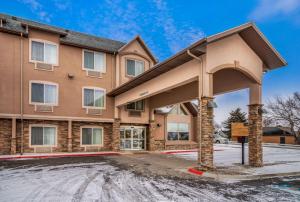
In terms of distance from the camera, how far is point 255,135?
13.4m

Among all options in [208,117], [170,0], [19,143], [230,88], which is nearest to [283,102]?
[170,0]

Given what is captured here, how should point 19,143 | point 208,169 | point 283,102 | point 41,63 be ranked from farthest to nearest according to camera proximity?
point 283,102 < point 41,63 < point 19,143 < point 208,169

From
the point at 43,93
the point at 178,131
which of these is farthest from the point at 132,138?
the point at 43,93

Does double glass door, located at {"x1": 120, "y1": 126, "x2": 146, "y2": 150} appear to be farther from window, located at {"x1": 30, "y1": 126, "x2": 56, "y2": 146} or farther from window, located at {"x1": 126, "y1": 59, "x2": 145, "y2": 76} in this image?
window, located at {"x1": 30, "y1": 126, "x2": 56, "y2": 146}

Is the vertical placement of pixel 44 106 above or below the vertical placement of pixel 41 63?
A: below

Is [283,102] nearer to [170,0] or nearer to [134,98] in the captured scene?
[170,0]

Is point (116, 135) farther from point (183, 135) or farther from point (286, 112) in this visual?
point (286, 112)

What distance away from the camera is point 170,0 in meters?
46.4

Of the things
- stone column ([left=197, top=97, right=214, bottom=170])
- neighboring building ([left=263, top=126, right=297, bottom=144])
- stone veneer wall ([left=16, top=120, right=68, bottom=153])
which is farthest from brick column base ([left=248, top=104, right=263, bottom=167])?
neighboring building ([left=263, top=126, right=297, bottom=144])

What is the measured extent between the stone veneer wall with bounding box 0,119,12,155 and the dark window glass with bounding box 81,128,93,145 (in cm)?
524

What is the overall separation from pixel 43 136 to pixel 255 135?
14.6m

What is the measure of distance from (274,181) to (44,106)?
51.9ft

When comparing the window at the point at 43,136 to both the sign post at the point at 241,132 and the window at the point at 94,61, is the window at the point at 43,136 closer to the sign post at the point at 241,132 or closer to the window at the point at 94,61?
the window at the point at 94,61

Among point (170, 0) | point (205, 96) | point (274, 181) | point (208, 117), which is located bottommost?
point (274, 181)
